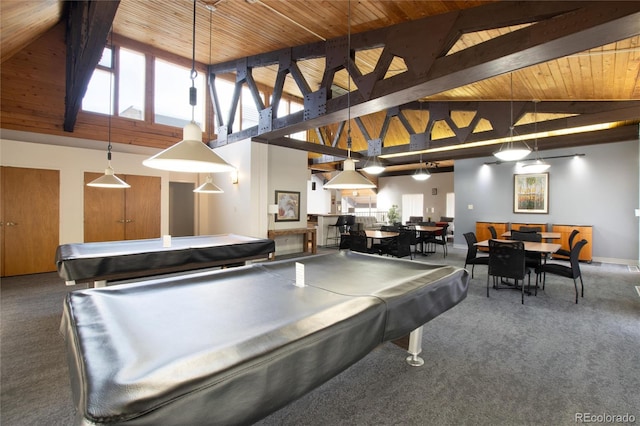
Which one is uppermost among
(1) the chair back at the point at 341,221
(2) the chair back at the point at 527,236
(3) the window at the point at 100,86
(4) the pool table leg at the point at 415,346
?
(3) the window at the point at 100,86

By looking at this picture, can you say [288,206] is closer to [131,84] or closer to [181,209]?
[181,209]

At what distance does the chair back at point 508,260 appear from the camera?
406 cm

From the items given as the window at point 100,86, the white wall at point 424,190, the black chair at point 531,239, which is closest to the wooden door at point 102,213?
the window at point 100,86

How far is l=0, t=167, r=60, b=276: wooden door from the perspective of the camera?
5.54 meters

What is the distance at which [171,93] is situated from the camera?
7.26 metres

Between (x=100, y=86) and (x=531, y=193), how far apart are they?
36.9 feet

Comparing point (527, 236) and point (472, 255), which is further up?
point (527, 236)

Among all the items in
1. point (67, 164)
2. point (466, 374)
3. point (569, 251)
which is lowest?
point (466, 374)

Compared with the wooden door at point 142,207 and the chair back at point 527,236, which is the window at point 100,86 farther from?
the chair back at point 527,236

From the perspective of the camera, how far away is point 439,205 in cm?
1359

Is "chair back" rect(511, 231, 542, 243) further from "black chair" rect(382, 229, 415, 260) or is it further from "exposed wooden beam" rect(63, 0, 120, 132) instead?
"exposed wooden beam" rect(63, 0, 120, 132)

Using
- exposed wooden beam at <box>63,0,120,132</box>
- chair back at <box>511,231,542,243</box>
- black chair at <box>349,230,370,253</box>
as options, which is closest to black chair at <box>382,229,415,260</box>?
black chair at <box>349,230,370,253</box>

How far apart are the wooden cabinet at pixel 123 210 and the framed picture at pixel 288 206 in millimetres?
3091

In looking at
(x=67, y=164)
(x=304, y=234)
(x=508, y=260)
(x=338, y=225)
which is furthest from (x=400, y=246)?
(x=67, y=164)
